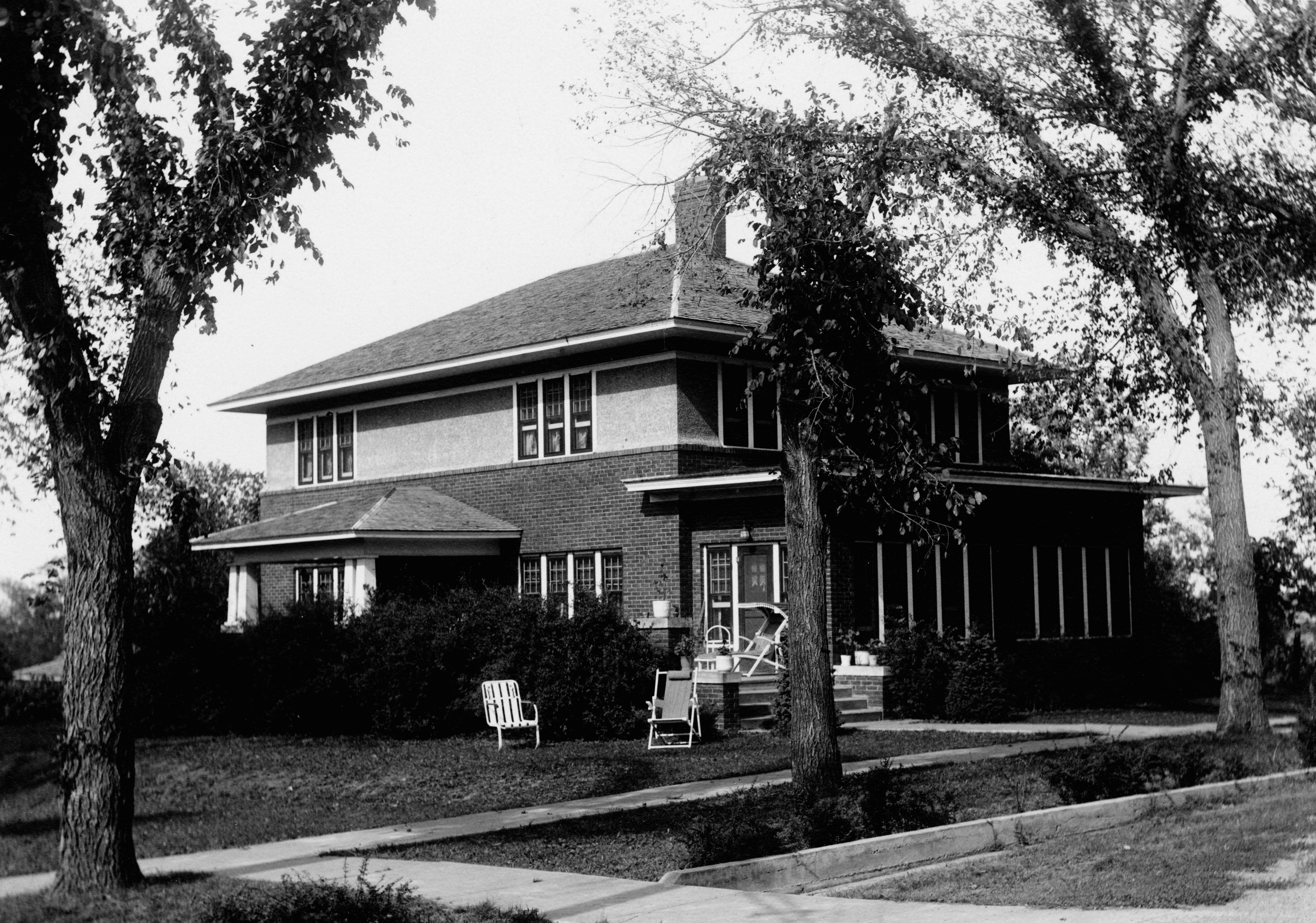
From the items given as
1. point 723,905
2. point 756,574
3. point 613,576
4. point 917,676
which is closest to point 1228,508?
point 917,676

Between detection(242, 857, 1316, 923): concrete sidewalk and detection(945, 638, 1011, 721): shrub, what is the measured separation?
13916 millimetres

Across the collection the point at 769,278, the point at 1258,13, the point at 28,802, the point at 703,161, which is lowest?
the point at 28,802

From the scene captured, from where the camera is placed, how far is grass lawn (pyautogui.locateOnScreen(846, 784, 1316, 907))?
9477 millimetres

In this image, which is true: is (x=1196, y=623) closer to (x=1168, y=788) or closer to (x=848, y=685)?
(x=848, y=685)

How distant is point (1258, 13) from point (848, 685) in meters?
11.8

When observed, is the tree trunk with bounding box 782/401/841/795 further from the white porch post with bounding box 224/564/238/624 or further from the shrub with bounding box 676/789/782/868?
the white porch post with bounding box 224/564/238/624

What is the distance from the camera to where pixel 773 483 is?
2375cm

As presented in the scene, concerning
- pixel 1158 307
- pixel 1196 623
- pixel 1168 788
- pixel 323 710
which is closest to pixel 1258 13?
pixel 1158 307

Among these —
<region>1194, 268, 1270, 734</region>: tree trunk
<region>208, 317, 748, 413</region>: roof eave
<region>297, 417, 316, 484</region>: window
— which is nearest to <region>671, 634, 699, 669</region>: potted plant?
<region>208, 317, 748, 413</region>: roof eave

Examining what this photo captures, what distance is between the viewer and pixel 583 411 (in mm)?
27469

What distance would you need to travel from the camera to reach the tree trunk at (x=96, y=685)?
402 inches

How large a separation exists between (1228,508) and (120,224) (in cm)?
1572

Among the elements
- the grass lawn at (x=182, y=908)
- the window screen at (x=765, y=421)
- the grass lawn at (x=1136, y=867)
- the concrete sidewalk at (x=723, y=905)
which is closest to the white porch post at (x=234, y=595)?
the window screen at (x=765, y=421)

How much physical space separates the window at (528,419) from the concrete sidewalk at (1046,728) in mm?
8711
